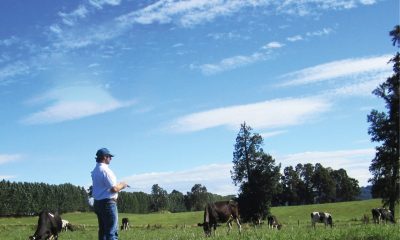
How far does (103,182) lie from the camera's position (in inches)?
465

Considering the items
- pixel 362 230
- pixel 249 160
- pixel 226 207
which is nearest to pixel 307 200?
pixel 249 160

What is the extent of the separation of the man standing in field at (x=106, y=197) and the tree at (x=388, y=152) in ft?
115

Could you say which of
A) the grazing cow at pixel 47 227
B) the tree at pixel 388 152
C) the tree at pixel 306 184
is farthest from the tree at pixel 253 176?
the tree at pixel 306 184

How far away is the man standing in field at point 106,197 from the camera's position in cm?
1175

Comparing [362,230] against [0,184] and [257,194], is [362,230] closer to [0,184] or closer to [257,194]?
[257,194]

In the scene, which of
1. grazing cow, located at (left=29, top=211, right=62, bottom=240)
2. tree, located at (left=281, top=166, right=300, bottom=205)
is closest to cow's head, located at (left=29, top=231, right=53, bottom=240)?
grazing cow, located at (left=29, top=211, right=62, bottom=240)

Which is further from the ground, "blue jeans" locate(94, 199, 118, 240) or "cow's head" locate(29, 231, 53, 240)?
"blue jeans" locate(94, 199, 118, 240)

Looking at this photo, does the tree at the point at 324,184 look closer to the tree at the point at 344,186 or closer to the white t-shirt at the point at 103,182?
the tree at the point at 344,186

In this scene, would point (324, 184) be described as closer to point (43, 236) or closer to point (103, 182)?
point (43, 236)

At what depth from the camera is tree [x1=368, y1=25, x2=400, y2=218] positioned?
43.6 m

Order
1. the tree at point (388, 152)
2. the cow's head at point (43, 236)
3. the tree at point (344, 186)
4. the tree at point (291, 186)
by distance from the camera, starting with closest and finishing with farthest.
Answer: the cow's head at point (43, 236)
the tree at point (388, 152)
the tree at point (291, 186)
the tree at point (344, 186)

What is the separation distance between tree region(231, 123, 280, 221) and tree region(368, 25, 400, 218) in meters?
26.9

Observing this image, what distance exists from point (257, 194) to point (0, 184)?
103 m

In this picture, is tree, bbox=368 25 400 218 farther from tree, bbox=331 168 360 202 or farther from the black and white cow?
tree, bbox=331 168 360 202
